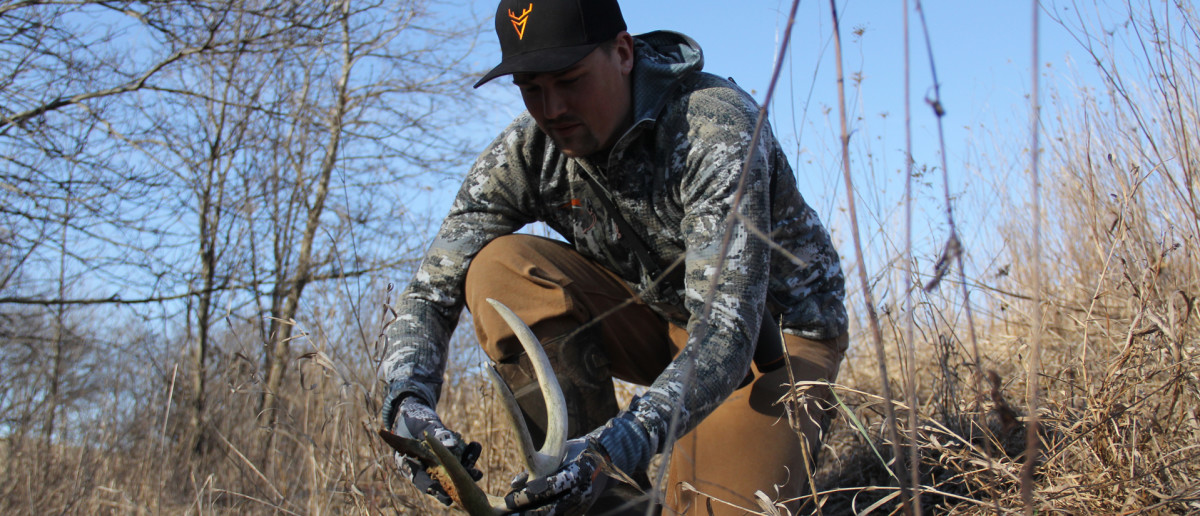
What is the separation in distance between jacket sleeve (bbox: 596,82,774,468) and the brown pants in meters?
0.37

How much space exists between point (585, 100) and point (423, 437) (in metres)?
0.95

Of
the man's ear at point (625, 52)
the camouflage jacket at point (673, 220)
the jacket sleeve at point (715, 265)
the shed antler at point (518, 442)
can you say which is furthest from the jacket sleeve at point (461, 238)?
the shed antler at point (518, 442)

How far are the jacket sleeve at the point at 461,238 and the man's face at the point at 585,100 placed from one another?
276 mm

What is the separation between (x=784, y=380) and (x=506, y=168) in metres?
1.01

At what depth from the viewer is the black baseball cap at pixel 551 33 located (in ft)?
7.21

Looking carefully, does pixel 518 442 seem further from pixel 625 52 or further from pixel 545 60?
pixel 625 52

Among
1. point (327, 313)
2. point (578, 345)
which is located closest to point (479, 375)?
point (327, 313)

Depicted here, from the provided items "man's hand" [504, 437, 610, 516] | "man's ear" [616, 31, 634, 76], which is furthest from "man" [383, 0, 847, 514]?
"man's hand" [504, 437, 610, 516]

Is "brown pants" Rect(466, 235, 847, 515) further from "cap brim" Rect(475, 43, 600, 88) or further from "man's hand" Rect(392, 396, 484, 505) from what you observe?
"cap brim" Rect(475, 43, 600, 88)

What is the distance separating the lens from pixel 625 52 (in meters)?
2.43

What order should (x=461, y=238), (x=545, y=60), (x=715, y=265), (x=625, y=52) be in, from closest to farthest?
(x=715, y=265) < (x=545, y=60) < (x=625, y=52) < (x=461, y=238)

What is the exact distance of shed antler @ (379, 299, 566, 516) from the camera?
1623mm

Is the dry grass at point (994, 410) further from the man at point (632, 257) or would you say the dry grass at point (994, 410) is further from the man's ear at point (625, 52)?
the man's ear at point (625, 52)

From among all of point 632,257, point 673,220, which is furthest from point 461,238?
point 673,220
